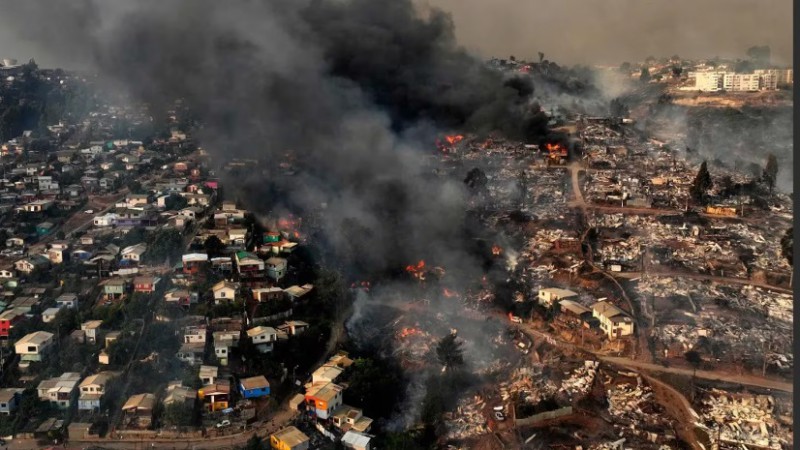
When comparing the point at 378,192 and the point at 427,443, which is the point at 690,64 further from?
the point at 427,443

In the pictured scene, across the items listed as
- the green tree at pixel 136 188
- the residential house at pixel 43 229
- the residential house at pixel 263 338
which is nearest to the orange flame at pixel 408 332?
the residential house at pixel 263 338

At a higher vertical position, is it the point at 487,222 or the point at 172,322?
the point at 487,222

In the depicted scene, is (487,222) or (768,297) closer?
(768,297)

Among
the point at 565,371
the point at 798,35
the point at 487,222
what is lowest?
the point at 565,371

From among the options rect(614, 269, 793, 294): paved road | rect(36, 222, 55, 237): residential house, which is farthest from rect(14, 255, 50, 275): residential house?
rect(614, 269, 793, 294): paved road

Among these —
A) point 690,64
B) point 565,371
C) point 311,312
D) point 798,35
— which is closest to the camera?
point 798,35

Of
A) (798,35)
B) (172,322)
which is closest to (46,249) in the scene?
(172,322)
